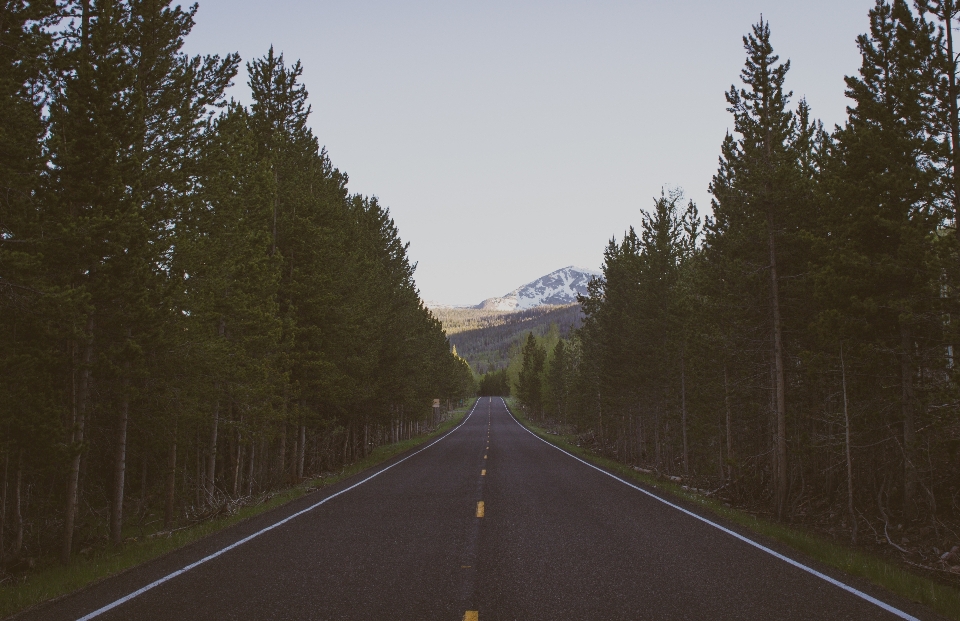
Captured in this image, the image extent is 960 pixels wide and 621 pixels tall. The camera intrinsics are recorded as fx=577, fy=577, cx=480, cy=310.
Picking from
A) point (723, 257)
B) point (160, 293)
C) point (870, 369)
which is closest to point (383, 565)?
point (160, 293)

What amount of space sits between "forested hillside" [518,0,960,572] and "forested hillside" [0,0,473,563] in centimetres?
1366

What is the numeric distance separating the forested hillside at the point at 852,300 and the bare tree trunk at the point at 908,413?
1.4 inches

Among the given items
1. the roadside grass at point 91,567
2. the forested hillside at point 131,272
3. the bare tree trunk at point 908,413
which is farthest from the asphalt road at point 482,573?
the bare tree trunk at point 908,413

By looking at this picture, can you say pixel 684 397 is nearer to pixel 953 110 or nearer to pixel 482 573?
pixel 953 110

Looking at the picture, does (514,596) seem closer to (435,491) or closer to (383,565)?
(383,565)

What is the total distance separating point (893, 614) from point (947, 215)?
362 inches

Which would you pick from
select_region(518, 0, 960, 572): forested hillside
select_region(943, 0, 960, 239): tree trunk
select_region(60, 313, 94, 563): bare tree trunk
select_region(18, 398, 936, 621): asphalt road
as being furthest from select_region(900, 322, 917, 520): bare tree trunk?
select_region(60, 313, 94, 563): bare tree trunk

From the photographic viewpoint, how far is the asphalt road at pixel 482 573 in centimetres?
592

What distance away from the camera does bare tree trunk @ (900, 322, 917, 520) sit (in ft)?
41.9

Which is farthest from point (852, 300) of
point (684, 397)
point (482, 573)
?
point (684, 397)

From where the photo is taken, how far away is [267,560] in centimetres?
827

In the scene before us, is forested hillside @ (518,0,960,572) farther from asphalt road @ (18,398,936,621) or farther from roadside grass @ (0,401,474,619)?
roadside grass @ (0,401,474,619)

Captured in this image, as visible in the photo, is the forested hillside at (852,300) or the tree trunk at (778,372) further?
the tree trunk at (778,372)

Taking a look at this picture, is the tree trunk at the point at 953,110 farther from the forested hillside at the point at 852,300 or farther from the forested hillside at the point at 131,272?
the forested hillside at the point at 131,272
